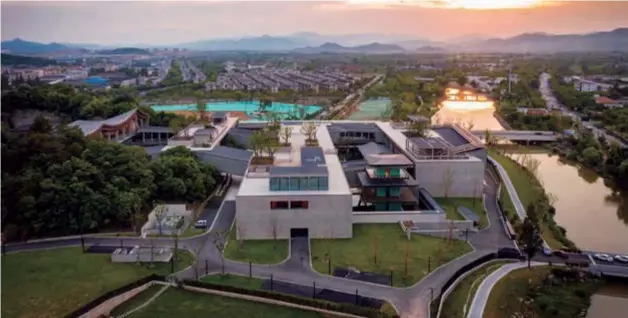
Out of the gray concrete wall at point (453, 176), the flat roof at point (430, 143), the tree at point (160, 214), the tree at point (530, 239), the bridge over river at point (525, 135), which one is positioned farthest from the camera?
the bridge over river at point (525, 135)

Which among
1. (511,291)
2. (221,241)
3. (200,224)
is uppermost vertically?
(200,224)

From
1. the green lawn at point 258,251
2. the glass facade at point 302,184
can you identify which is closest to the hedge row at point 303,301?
the green lawn at point 258,251

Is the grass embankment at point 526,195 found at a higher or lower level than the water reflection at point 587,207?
higher

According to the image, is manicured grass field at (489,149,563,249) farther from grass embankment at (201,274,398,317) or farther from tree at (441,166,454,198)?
grass embankment at (201,274,398,317)

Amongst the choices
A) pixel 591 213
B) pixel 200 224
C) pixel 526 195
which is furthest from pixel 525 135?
pixel 200 224

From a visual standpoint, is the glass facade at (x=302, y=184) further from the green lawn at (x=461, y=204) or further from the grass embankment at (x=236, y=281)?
the green lawn at (x=461, y=204)

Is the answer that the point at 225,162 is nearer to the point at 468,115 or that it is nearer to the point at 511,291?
the point at 511,291

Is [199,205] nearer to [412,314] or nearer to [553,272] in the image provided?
[412,314]
